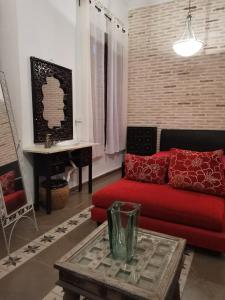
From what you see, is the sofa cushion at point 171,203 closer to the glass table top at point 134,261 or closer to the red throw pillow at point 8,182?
the glass table top at point 134,261

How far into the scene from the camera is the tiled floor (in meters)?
1.56

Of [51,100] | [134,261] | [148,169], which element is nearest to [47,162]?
[51,100]

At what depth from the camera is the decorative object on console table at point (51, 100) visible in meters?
2.91

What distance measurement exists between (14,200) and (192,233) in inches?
66.8

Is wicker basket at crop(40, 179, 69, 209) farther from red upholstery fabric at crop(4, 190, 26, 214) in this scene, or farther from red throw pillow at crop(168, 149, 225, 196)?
red throw pillow at crop(168, 149, 225, 196)

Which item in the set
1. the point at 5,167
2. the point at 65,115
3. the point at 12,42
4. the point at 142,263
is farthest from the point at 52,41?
the point at 142,263

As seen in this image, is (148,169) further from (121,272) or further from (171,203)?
(121,272)

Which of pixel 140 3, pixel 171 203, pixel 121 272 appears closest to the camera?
pixel 121 272

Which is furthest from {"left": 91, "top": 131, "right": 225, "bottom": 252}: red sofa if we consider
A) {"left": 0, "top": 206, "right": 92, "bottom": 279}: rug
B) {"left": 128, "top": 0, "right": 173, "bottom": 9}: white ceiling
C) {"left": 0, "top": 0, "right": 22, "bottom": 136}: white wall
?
{"left": 128, "top": 0, "right": 173, "bottom": 9}: white ceiling

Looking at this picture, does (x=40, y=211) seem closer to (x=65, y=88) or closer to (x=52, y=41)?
(x=65, y=88)

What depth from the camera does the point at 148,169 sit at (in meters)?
2.66

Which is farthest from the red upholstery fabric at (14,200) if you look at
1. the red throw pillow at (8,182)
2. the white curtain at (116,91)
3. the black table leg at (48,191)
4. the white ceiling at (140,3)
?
the white ceiling at (140,3)

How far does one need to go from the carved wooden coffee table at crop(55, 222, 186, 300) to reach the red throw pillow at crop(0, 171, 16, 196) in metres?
1.21

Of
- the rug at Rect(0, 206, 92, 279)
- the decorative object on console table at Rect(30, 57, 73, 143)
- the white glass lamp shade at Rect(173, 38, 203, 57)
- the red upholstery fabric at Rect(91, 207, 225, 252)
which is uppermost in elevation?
the white glass lamp shade at Rect(173, 38, 203, 57)
